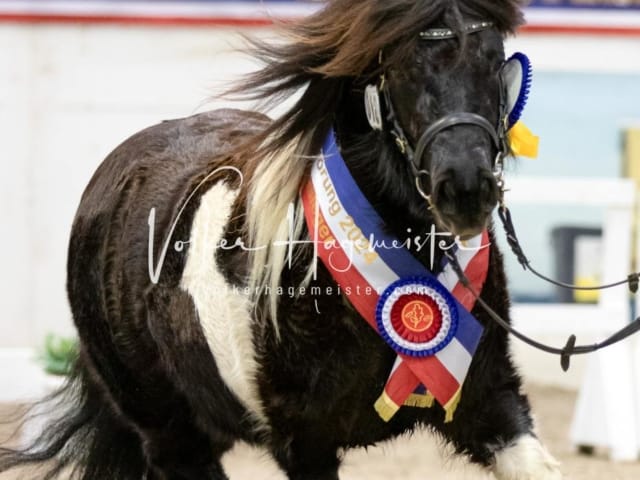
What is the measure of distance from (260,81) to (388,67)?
544 mm

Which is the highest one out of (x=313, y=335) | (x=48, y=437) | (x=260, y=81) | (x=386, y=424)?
(x=260, y=81)

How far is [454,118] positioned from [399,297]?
61cm

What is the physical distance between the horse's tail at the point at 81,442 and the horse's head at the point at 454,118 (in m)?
2.11

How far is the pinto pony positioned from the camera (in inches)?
126

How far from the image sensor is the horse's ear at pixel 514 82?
10.8 feet

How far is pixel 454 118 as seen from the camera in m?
3.11

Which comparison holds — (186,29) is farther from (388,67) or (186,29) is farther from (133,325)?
(388,67)

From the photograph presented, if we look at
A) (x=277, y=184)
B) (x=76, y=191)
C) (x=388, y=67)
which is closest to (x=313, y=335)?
(x=277, y=184)

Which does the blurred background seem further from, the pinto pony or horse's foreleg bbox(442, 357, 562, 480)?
horse's foreleg bbox(442, 357, 562, 480)

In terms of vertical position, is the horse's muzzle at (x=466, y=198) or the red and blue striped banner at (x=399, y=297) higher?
the horse's muzzle at (x=466, y=198)

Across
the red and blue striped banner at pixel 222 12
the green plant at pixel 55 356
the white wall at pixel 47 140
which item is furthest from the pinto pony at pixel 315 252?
the red and blue striped banner at pixel 222 12

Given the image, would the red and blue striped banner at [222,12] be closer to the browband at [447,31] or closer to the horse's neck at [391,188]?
the horse's neck at [391,188]

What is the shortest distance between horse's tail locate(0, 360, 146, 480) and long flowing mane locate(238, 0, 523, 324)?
1.50 m

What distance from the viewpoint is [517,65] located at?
10.8 feet
